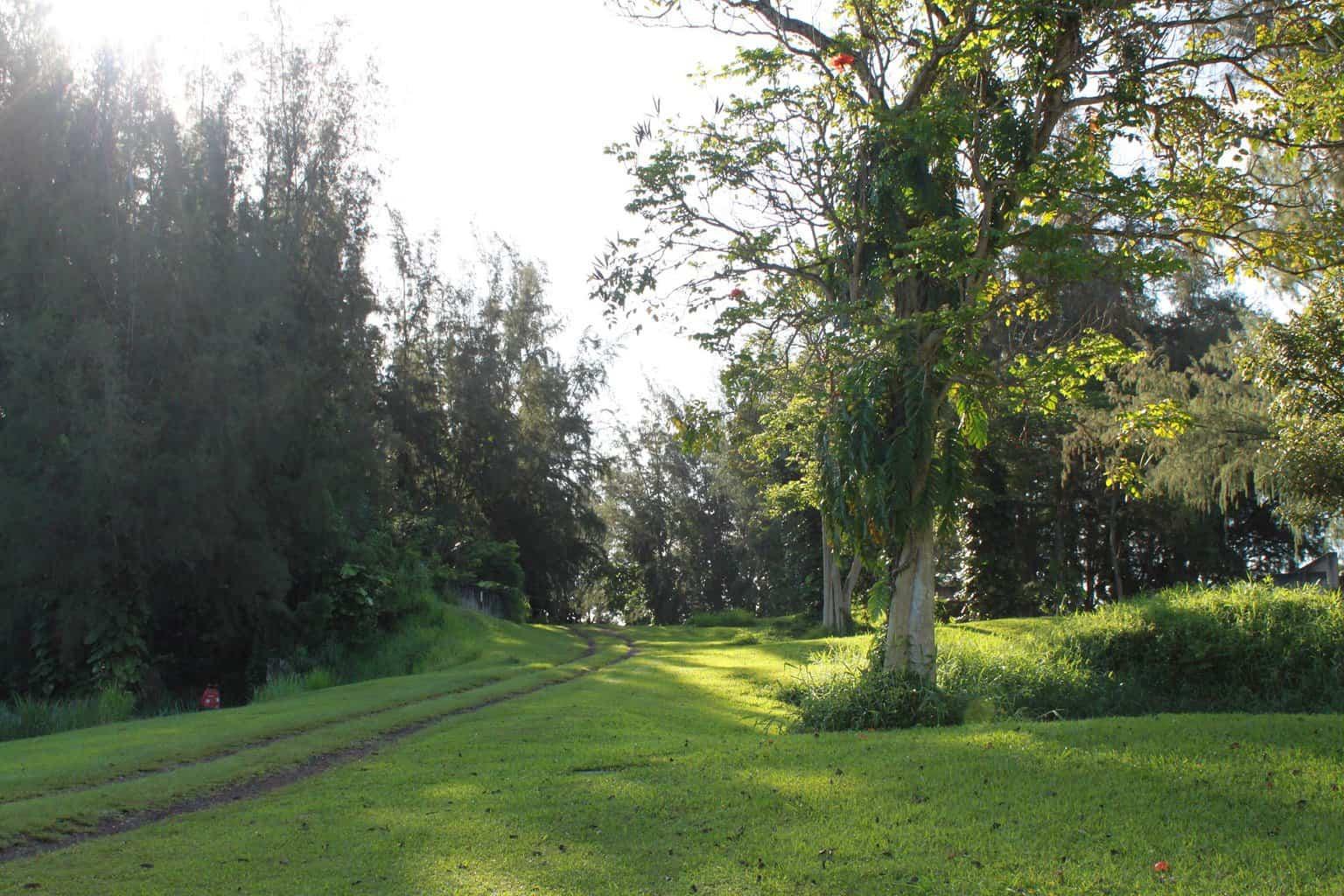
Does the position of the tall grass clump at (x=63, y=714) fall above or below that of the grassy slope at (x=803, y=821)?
below

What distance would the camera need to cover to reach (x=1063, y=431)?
29.9 meters

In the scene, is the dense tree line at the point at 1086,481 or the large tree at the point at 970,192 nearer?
the large tree at the point at 970,192

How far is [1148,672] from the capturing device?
13.1 metres

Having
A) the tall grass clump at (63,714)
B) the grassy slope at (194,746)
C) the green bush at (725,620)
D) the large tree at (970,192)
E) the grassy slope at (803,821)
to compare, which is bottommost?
the green bush at (725,620)

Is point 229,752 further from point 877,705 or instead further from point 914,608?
point 914,608

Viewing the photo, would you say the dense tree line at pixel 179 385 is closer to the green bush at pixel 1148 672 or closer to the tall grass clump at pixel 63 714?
the tall grass clump at pixel 63 714

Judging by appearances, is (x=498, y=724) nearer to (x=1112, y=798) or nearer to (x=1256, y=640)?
(x=1112, y=798)

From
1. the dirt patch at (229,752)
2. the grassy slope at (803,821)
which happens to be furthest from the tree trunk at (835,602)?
the grassy slope at (803,821)

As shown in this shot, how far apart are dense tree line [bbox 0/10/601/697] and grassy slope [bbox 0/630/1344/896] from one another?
Result: 12.8 meters

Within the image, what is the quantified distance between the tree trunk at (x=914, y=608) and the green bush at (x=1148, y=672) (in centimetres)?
38

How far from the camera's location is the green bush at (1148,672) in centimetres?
1155

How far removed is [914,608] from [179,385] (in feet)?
53.5

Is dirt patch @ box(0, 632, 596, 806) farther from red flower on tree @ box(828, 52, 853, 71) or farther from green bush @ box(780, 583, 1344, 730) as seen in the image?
red flower on tree @ box(828, 52, 853, 71)

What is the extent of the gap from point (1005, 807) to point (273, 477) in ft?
67.5
